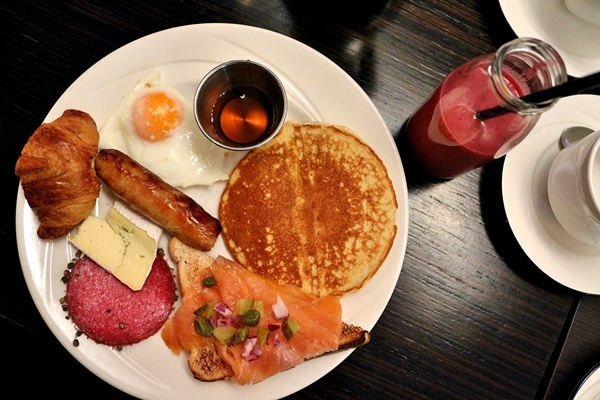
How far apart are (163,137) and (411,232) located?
3.30ft

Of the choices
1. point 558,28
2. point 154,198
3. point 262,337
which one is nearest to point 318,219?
point 262,337

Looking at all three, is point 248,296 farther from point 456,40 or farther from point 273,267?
point 456,40

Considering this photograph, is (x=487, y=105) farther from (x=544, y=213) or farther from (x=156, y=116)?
(x=156, y=116)

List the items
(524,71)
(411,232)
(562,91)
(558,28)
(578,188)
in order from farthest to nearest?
(411,232), (558,28), (578,188), (524,71), (562,91)

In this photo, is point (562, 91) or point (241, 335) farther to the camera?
point (241, 335)

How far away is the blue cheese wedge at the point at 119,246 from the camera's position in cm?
168

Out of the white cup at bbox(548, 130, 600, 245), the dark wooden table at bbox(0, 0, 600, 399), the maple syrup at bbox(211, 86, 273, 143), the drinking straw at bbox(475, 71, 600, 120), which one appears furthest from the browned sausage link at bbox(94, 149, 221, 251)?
the white cup at bbox(548, 130, 600, 245)

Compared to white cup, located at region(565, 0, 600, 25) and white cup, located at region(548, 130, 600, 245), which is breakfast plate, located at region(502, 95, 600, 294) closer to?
white cup, located at region(548, 130, 600, 245)

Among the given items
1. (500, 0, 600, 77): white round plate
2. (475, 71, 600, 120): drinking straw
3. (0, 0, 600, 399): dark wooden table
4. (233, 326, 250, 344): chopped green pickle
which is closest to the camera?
(475, 71, 600, 120): drinking straw

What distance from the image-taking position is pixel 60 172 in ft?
5.21

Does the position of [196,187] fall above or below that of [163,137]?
below

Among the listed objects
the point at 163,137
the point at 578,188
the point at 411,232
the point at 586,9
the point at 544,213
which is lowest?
the point at 411,232

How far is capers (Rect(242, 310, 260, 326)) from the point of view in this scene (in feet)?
5.34

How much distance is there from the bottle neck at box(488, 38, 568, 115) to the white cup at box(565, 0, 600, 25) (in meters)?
0.48
